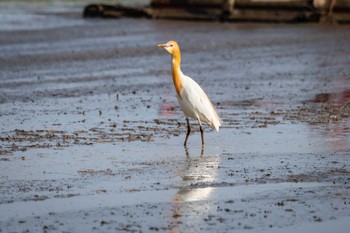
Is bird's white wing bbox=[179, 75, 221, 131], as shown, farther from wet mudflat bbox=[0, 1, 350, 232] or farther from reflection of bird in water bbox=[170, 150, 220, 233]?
reflection of bird in water bbox=[170, 150, 220, 233]

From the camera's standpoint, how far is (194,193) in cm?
1002

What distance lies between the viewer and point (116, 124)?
1463 cm

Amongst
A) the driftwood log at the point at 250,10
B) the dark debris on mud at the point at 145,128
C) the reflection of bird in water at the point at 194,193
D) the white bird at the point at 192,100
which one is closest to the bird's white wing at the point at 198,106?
the white bird at the point at 192,100

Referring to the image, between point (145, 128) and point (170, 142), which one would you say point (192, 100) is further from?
point (145, 128)

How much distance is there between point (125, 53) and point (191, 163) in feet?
46.4

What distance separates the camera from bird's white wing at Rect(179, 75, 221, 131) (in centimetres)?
1309

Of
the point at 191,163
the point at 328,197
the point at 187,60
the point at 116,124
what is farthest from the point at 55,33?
A: the point at 328,197

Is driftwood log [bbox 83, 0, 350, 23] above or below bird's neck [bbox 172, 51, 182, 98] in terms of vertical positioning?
below

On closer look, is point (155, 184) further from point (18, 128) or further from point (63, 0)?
point (63, 0)

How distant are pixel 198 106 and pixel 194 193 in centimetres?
322

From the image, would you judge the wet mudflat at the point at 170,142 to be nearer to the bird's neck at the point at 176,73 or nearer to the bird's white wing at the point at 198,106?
the bird's white wing at the point at 198,106

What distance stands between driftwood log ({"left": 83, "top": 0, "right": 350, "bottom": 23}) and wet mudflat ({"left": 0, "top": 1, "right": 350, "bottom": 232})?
459cm

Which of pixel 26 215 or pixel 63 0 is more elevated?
pixel 26 215

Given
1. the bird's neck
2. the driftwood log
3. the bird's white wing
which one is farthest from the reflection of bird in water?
the driftwood log
